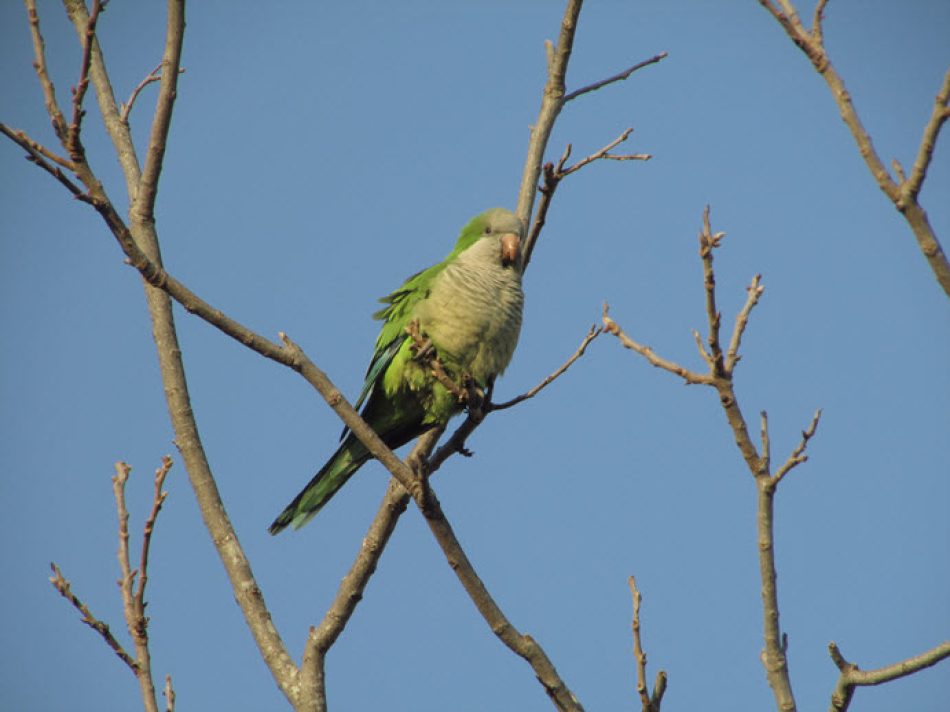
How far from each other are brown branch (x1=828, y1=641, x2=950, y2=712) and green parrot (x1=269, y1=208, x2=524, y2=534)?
2.87 metres

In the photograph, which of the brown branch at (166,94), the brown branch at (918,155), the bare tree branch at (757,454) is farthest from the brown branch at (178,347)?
the brown branch at (918,155)

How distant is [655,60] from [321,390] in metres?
3.28

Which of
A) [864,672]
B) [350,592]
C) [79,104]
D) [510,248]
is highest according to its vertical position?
[510,248]

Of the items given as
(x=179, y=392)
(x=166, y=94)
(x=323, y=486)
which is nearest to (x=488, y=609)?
(x=179, y=392)

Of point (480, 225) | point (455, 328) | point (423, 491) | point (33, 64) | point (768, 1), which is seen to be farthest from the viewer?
point (480, 225)

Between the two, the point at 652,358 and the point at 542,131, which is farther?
the point at 542,131

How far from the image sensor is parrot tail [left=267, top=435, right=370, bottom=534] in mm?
5414

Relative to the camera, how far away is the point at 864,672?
2646 millimetres

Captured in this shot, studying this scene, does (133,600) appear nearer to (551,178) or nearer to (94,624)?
(94,624)

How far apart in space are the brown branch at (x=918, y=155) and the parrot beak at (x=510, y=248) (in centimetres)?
330

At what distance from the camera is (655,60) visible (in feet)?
18.6

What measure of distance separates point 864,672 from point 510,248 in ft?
11.6

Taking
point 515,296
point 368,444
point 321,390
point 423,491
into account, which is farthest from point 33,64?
point 515,296

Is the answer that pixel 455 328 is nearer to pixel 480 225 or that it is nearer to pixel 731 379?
pixel 480 225
